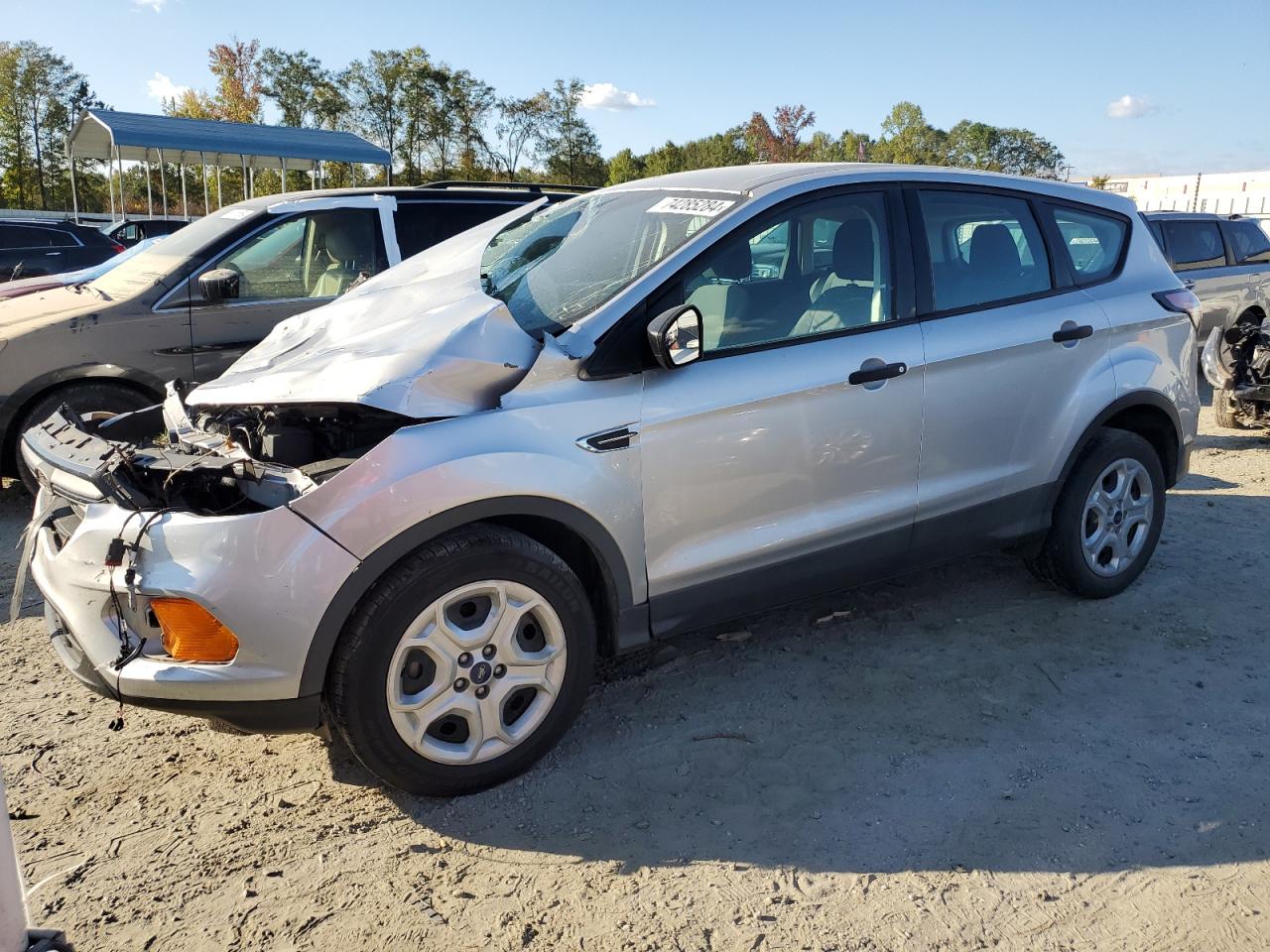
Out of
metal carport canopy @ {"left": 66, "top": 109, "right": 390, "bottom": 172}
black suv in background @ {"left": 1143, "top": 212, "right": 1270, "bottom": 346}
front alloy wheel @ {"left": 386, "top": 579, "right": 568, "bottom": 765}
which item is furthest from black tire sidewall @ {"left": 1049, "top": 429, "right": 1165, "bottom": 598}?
metal carport canopy @ {"left": 66, "top": 109, "right": 390, "bottom": 172}

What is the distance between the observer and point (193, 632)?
2596 mm

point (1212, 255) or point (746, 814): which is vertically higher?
point (1212, 255)

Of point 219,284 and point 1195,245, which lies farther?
point 1195,245

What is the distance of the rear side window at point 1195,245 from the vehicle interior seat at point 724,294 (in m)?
8.97

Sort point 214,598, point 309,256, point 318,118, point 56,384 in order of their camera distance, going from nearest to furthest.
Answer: point 214,598 → point 56,384 → point 309,256 → point 318,118

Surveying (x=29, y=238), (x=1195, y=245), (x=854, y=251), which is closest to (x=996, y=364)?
(x=854, y=251)

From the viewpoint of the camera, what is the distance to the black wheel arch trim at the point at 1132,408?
4.13 metres

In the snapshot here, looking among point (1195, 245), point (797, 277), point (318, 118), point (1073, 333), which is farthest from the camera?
point (318, 118)

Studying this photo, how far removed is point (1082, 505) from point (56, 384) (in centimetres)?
567

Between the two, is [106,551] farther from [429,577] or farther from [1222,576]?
[1222,576]

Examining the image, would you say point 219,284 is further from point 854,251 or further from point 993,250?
point 993,250

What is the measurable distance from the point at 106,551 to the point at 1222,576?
4954 mm

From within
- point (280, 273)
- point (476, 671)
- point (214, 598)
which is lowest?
point (476, 671)

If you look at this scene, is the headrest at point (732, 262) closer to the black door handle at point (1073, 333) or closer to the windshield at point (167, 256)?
the black door handle at point (1073, 333)
